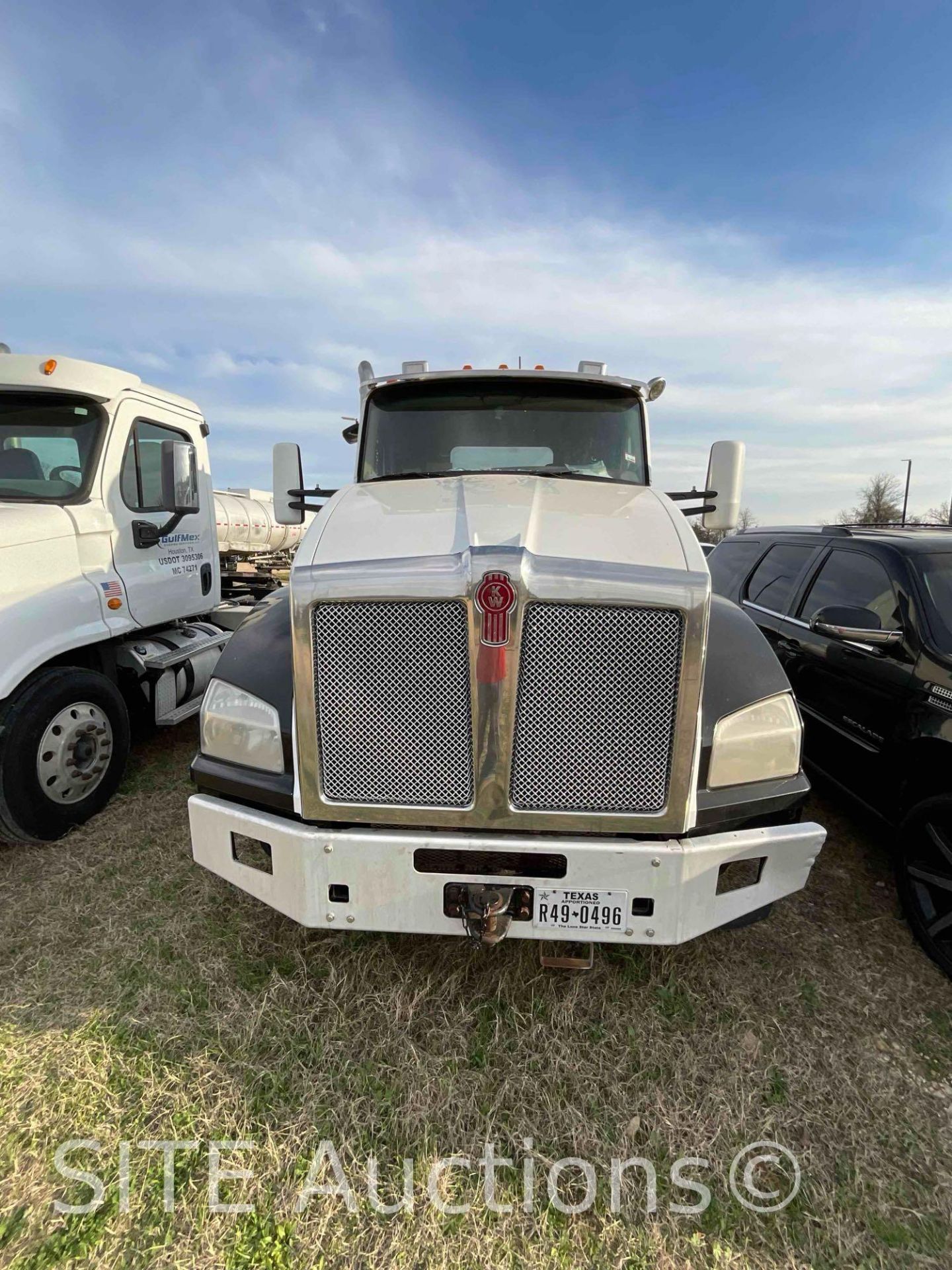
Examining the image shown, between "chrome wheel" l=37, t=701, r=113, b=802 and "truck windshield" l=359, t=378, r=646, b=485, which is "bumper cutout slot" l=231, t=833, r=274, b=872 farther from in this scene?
"truck windshield" l=359, t=378, r=646, b=485

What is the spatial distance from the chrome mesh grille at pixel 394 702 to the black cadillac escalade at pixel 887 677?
2.47 metres

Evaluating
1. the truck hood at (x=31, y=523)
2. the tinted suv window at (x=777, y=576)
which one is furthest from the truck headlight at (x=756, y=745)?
the truck hood at (x=31, y=523)

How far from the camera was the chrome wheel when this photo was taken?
380cm

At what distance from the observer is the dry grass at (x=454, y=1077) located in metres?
1.84

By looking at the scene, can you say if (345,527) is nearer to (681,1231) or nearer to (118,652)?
(681,1231)

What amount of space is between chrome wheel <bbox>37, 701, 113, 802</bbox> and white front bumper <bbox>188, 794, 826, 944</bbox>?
2.27m

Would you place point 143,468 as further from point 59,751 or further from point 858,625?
point 858,625

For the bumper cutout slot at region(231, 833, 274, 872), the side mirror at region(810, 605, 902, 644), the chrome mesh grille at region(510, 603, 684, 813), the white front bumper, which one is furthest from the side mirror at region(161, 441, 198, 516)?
the side mirror at region(810, 605, 902, 644)

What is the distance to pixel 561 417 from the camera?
395 centimetres

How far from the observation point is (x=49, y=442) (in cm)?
430

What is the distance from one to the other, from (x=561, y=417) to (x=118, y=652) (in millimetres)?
3618

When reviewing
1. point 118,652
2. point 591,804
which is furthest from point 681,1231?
point 118,652

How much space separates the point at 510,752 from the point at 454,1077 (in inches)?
48.3

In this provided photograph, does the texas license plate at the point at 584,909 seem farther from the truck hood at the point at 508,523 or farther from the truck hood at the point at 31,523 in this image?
the truck hood at the point at 31,523
